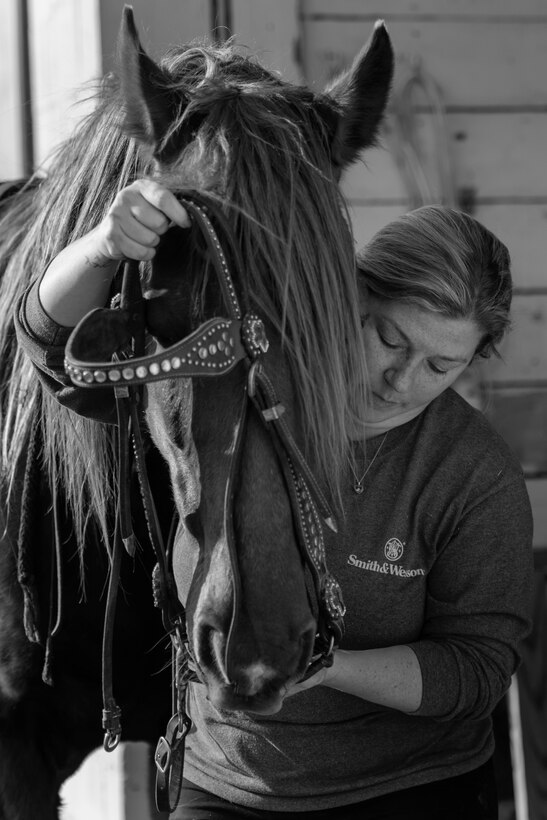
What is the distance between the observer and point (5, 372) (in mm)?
1605

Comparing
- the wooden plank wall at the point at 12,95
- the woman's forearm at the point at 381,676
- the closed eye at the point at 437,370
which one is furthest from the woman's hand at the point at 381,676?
the wooden plank wall at the point at 12,95

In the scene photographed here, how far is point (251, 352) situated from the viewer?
1.07 m

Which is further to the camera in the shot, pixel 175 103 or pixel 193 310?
pixel 175 103

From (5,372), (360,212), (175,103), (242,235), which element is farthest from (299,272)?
(360,212)

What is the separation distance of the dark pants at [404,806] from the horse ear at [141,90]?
41.0 inches

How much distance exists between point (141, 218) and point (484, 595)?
2.88 feet

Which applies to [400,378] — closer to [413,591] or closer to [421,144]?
[413,591]

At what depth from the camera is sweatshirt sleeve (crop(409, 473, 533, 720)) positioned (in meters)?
1.55

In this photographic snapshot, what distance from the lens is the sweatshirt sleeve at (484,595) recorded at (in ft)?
5.08

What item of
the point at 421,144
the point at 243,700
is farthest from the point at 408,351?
the point at 421,144

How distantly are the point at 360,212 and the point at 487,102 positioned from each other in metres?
0.47

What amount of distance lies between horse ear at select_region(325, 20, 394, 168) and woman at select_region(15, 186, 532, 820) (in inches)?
10.9

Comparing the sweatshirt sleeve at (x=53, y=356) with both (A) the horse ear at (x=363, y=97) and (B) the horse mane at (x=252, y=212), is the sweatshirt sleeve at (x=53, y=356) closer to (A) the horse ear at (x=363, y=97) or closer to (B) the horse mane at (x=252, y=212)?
(B) the horse mane at (x=252, y=212)

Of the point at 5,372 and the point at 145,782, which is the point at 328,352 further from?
the point at 145,782
